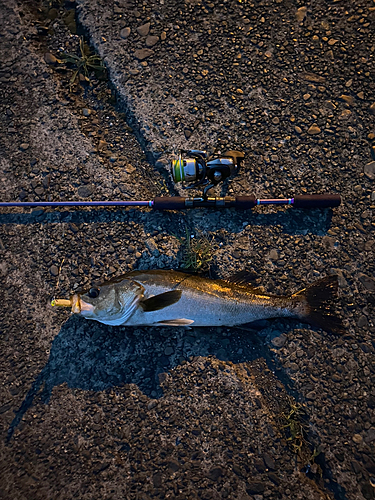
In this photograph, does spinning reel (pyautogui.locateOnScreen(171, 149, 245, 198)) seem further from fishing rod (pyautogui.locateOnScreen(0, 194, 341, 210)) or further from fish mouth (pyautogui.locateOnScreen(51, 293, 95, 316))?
fish mouth (pyautogui.locateOnScreen(51, 293, 95, 316))

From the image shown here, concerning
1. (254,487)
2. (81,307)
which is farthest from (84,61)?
(254,487)

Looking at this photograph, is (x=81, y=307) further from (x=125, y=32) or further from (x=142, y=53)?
(x=125, y=32)

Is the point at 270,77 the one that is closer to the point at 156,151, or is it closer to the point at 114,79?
the point at 156,151

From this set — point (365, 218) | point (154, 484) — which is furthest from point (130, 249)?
point (365, 218)

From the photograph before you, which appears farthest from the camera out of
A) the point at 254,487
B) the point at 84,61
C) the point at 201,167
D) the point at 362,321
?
the point at 84,61

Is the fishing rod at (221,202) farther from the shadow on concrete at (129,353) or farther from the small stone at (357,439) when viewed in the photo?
the small stone at (357,439)

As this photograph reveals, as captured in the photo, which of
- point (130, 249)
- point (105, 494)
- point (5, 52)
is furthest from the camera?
point (5, 52)
